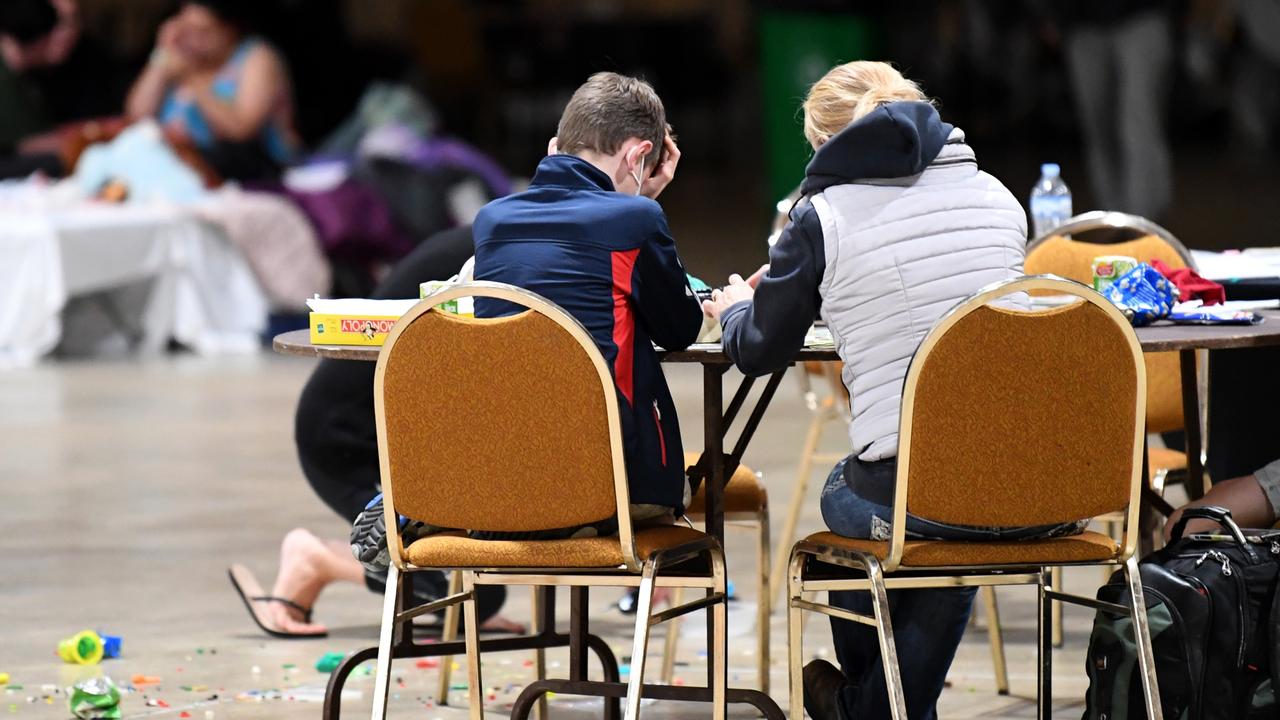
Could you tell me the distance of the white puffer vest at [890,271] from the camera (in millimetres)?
2809

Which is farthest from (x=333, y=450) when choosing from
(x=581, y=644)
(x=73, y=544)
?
(x=73, y=544)

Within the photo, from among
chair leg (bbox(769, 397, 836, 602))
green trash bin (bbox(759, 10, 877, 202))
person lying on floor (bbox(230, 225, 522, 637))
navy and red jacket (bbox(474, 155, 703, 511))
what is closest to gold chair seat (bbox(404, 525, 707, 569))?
navy and red jacket (bbox(474, 155, 703, 511))

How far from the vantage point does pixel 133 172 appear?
30.0ft

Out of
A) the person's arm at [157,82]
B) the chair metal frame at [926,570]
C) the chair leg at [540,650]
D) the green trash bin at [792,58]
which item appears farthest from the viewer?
the green trash bin at [792,58]

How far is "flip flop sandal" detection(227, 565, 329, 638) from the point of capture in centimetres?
411

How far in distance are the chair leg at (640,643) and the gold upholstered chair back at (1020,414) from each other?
0.35m

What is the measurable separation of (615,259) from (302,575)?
61.3 inches

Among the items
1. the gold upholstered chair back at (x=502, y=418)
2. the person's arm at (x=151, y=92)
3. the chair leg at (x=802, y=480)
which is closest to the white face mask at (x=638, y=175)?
the gold upholstered chair back at (x=502, y=418)

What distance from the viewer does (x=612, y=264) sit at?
2.87 metres

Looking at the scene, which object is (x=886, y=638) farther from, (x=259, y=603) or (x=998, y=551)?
(x=259, y=603)

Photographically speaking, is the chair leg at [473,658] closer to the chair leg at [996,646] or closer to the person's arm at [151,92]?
the chair leg at [996,646]

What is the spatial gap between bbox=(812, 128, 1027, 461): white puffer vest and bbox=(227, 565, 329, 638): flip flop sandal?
1679mm

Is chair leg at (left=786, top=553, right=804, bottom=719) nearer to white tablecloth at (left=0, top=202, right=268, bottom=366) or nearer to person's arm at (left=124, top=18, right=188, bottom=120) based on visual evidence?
white tablecloth at (left=0, top=202, right=268, bottom=366)

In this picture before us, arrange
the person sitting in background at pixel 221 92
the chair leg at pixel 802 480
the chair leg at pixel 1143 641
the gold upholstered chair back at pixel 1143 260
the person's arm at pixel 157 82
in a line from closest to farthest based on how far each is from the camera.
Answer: the chair leg at pixel 1143 641, the gold upholstered chair back at pixel 1143 260, the chair leg at pixel 802 480, the person sitting in background at pixel 221 92, the person's arm at pixel 157 82
